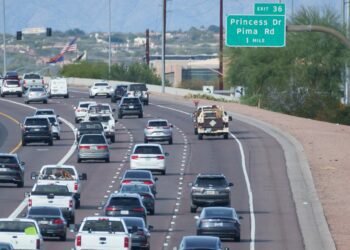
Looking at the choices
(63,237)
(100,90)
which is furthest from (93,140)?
(100,90)

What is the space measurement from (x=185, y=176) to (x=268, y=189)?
5.78 m

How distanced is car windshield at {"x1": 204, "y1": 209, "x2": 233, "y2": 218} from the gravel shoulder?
368cm

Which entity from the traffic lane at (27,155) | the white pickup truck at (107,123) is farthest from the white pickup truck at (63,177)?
the white pickup truck at (107,123)

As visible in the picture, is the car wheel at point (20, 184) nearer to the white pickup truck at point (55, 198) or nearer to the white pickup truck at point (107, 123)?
the white pickup truck at point (55, 198)

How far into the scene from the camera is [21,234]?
39438 mm

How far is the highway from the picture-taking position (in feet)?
165

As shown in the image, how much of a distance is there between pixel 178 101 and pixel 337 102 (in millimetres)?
14715

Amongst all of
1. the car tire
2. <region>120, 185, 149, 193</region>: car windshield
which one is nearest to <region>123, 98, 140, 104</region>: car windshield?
the car tire

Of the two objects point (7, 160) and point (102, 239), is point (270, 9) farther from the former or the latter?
point (102, 239)

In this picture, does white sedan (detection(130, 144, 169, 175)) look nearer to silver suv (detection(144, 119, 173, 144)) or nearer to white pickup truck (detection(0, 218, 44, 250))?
silver suv (detection(144, 119, 173, 144))

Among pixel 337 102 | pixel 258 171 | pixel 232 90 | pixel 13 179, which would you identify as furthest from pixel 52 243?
pixel 232 90

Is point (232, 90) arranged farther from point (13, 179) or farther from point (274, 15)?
point (274, 15)

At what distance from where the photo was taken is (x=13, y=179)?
6228 centimetres

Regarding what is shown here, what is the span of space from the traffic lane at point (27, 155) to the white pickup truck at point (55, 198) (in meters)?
2.62
